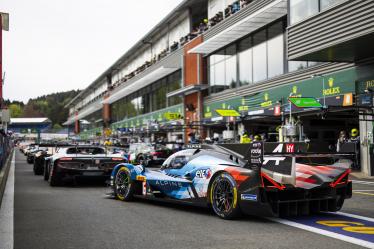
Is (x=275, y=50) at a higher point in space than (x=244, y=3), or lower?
lower

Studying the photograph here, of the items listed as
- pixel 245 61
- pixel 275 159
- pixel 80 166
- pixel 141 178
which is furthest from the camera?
pixel 245 61

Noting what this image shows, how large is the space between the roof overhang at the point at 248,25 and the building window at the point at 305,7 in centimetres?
266

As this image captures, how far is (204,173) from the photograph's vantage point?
7832mm

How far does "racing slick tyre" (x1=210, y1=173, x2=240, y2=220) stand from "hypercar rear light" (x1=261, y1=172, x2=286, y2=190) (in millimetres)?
433

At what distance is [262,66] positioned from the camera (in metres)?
25.7

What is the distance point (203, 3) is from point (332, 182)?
2952 centimetres

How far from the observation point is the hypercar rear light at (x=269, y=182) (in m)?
6.86

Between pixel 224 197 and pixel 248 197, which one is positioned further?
pixel 224 197

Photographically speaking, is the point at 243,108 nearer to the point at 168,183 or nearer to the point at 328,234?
the point at 168,183

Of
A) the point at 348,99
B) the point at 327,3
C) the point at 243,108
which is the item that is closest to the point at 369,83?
the point at 348,99

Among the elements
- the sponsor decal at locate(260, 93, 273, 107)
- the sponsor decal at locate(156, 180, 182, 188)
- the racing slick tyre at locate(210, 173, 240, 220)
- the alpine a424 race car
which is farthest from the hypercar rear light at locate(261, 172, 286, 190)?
the sponsor decal at locate(260, 93, 273, 107)

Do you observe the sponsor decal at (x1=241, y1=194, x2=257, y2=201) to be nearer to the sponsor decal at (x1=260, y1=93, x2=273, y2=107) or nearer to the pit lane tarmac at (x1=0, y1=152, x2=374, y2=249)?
the pit lane tarmac at (x1=0, y1=152, x2=374, y2=249)

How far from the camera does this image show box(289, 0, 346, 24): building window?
1686 centimetres

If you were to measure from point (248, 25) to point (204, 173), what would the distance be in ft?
60.2
